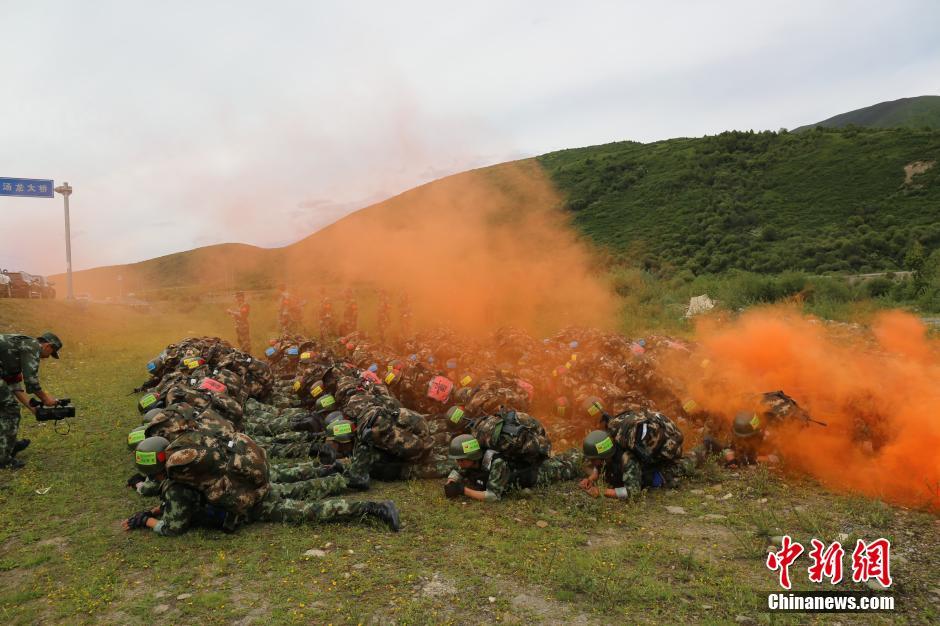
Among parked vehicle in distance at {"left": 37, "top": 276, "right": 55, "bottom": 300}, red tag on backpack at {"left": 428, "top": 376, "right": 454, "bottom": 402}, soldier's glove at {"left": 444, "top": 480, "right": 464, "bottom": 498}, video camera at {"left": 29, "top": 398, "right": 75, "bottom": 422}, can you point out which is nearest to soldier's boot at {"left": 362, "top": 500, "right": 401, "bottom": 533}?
soldier's glove at {"left": 444, "top": 480, "right": 464, "bottom": 498}

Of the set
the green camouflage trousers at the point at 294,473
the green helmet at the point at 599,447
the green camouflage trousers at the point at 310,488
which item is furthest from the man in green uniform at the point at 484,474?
the green camouflage trousers at the point at 294,473

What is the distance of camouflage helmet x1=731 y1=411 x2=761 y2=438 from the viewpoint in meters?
7.59

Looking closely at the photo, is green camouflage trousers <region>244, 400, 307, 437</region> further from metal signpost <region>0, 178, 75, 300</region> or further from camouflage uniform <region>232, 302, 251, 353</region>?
metal signpost <region>0, 178, 75, 300</region>

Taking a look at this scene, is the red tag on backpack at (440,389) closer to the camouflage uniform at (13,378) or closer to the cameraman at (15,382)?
the cameraman at (15,382)

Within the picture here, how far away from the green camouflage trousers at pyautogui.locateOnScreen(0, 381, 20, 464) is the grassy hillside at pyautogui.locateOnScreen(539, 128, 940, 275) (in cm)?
3544

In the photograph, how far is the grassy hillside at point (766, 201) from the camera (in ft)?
121

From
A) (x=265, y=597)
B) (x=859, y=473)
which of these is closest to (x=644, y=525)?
(x=859, y=473)

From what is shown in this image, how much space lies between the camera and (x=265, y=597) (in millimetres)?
4637

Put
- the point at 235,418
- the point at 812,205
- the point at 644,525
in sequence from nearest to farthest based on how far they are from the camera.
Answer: the point at 644,525
the point at 235,418
the point at 812,205

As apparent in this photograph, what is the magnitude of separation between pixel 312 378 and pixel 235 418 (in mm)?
2233

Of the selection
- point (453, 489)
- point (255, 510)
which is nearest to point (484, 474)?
point (453, 489)

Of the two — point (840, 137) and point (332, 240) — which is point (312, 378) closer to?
point (332, 240)

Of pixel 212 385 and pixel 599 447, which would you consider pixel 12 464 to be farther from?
pixel 599 447

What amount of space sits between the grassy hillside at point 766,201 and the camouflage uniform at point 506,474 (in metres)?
32.2
